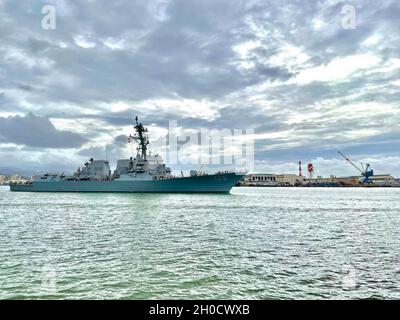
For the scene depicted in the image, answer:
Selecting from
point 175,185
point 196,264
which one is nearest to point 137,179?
point 175,185

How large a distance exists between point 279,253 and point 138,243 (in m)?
9.05

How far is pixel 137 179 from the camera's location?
98.8 meters

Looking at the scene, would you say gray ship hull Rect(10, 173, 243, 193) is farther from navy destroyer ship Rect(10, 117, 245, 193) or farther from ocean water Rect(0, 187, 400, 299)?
ocean water Rect(0, 187, 400, 299)

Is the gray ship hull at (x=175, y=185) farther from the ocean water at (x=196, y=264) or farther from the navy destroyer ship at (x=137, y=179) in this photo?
the ocean water at (x=196, y=264)

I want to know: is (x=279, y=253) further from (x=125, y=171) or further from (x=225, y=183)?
(x=125, y=171)

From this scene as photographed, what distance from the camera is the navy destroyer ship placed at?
94.0 m

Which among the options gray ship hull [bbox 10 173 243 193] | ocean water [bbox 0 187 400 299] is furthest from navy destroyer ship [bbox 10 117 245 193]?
ocean water [bbox 0 187 400 299]

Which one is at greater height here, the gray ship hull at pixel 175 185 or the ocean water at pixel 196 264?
the gray ship hull at pixel 175 185

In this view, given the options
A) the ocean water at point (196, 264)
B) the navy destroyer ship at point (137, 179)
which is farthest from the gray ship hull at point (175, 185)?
the ocean water at point (196, 264)

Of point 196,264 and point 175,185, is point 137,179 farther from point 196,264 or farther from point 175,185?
point 196,264

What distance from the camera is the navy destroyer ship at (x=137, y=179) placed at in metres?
94.0

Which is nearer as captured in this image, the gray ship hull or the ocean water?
the ocean water
